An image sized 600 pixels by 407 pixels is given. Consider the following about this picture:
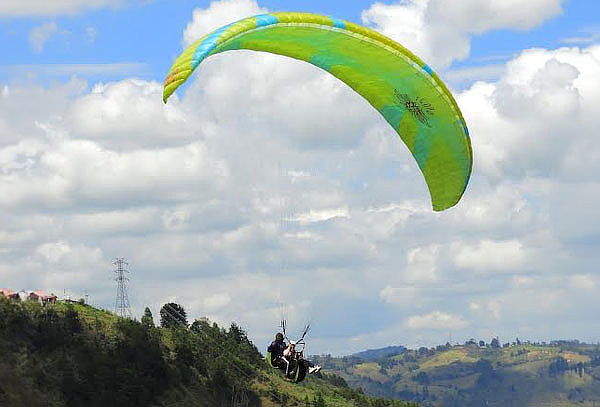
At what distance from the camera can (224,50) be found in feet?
98.1

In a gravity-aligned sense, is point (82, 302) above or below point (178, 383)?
above

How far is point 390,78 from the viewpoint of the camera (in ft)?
110

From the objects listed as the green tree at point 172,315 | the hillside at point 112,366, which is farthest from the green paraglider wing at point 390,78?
the green tree at point 172,315

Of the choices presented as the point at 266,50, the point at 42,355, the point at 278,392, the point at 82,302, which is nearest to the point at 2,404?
the point at 42,355

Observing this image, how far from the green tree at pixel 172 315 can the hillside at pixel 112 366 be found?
1782 cm

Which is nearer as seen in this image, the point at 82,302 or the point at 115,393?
the point at 115,393

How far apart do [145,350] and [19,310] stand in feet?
43.1

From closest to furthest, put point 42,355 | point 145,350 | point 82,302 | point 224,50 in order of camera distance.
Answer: point 224,50 → point 42,355 → point 145,350 → point 82,302

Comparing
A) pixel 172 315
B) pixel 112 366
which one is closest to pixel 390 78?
pixel 112 366

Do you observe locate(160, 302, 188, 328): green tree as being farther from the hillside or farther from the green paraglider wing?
the green paraglider wing

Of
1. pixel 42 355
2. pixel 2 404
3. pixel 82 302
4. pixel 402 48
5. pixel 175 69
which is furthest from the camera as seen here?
pixel 82 302

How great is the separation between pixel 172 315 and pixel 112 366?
155 feet

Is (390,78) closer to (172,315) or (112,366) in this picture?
(112,366)

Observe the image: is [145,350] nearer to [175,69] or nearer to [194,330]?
[194,330]
